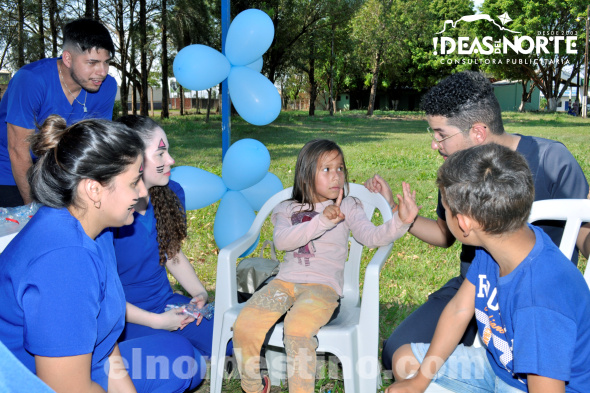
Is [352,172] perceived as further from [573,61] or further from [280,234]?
[573,61]

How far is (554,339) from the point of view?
1.23 metres

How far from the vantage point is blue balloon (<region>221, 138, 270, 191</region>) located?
3463 millimetres

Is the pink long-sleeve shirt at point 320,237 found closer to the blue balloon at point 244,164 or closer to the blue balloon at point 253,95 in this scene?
the blue balloon at point 244,164

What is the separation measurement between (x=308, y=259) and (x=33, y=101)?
69.9 inches

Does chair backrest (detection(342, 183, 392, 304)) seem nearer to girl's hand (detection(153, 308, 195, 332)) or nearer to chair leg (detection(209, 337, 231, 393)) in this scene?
chair leg (detection(209, 337, 231, 393))

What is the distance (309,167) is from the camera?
2.55 metres

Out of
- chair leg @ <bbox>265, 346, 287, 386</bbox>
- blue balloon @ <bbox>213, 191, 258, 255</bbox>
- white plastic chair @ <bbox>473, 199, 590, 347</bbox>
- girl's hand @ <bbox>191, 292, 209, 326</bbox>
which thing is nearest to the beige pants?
girl's hand @ <bbox>191, 292, 209, 326</bbox>

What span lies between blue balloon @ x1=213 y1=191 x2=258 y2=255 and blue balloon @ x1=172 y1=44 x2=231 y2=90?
2.75ft

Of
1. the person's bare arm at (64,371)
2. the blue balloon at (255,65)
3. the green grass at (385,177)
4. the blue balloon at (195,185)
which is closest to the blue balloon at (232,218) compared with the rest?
the blue balloon at (195,185)

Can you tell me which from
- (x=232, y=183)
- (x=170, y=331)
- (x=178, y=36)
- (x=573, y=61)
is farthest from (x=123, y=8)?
(x=573, y=61)

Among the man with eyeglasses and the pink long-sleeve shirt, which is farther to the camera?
the pink long-sleeve shirt

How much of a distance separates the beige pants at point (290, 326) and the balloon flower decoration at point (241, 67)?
1.44 meters

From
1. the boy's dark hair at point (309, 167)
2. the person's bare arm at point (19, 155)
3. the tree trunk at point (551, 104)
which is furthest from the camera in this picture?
the tree trunk at point (551, 104)

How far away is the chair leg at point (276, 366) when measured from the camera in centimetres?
260
